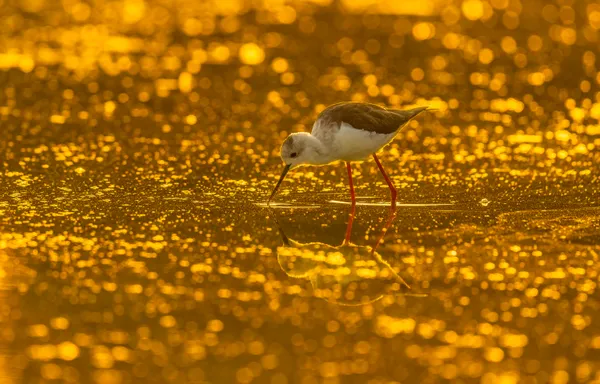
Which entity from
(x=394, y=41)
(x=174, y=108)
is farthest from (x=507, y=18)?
(x=174, y=108)

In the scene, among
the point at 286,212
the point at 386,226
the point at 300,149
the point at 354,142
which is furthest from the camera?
the point at 354,142

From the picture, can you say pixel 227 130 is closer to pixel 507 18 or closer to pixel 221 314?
pixel 221 314

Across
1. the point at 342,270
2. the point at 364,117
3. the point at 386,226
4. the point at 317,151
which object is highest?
the point at 364,117

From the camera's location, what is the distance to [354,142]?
1029 cm

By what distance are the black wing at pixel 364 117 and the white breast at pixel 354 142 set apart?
48mm

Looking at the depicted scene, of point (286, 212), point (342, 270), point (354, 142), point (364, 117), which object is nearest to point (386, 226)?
point (286, 212)

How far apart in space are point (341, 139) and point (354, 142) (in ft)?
0.40

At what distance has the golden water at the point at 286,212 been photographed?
676 centimetres

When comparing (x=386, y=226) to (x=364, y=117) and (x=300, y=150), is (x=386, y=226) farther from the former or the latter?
(x=364, y=117)

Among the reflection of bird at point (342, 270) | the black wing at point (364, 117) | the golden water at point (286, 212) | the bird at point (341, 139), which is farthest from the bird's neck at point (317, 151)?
the reflection of bird at point (342, 270)

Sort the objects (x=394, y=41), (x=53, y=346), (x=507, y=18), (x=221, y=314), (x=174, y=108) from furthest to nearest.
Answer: (x=507, y=18) < (x=394, y=41) < (x=174, y=108) < (x=221, y=314) < (x=53, y=346)

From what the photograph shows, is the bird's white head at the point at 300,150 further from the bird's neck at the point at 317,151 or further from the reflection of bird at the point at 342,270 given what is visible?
the reflection of bird at the point at 342,270

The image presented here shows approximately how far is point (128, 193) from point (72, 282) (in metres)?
2.62

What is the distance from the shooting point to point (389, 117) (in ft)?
35.0
